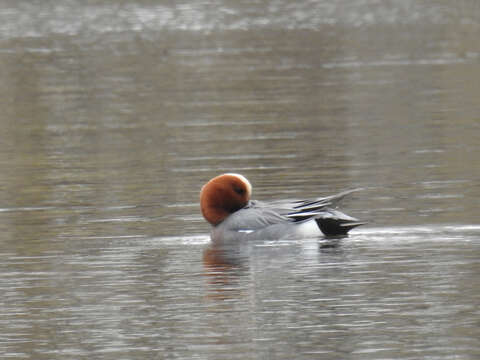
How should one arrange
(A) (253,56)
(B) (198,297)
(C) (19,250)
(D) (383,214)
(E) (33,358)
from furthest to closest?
(A) (253,56), (D) (383,214), (C) (19,250), (B) (198,297), (E) (33,358)

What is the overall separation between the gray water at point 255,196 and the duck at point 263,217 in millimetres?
172

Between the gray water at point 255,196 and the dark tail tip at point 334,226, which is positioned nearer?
the gray water at point 255,196

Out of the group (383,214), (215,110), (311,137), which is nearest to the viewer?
(383,214)

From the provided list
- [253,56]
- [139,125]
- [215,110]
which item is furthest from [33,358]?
[253,56]

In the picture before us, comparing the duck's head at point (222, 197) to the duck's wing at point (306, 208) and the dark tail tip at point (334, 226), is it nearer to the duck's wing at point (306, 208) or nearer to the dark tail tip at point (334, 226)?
the duck's wing at point (306, 208)

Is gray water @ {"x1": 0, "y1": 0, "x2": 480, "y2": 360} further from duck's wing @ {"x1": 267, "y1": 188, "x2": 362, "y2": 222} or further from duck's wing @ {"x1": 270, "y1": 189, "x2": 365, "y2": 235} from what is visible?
duck's wing @ {"x1": 267, "y1": 188, "x2": 362, "y2": 222}

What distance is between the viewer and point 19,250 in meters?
11.6

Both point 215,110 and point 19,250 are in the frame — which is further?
point 215,110

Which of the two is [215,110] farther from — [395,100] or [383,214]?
[383,214]

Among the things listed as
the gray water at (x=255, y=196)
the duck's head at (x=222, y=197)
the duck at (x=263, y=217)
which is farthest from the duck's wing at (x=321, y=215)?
the duck's head at (x=222, y=197)

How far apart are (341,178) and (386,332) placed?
6780 mm

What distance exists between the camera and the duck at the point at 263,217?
11688 millimetres

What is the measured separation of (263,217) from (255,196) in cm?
243

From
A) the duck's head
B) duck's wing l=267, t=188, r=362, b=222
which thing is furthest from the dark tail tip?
the duck's head
